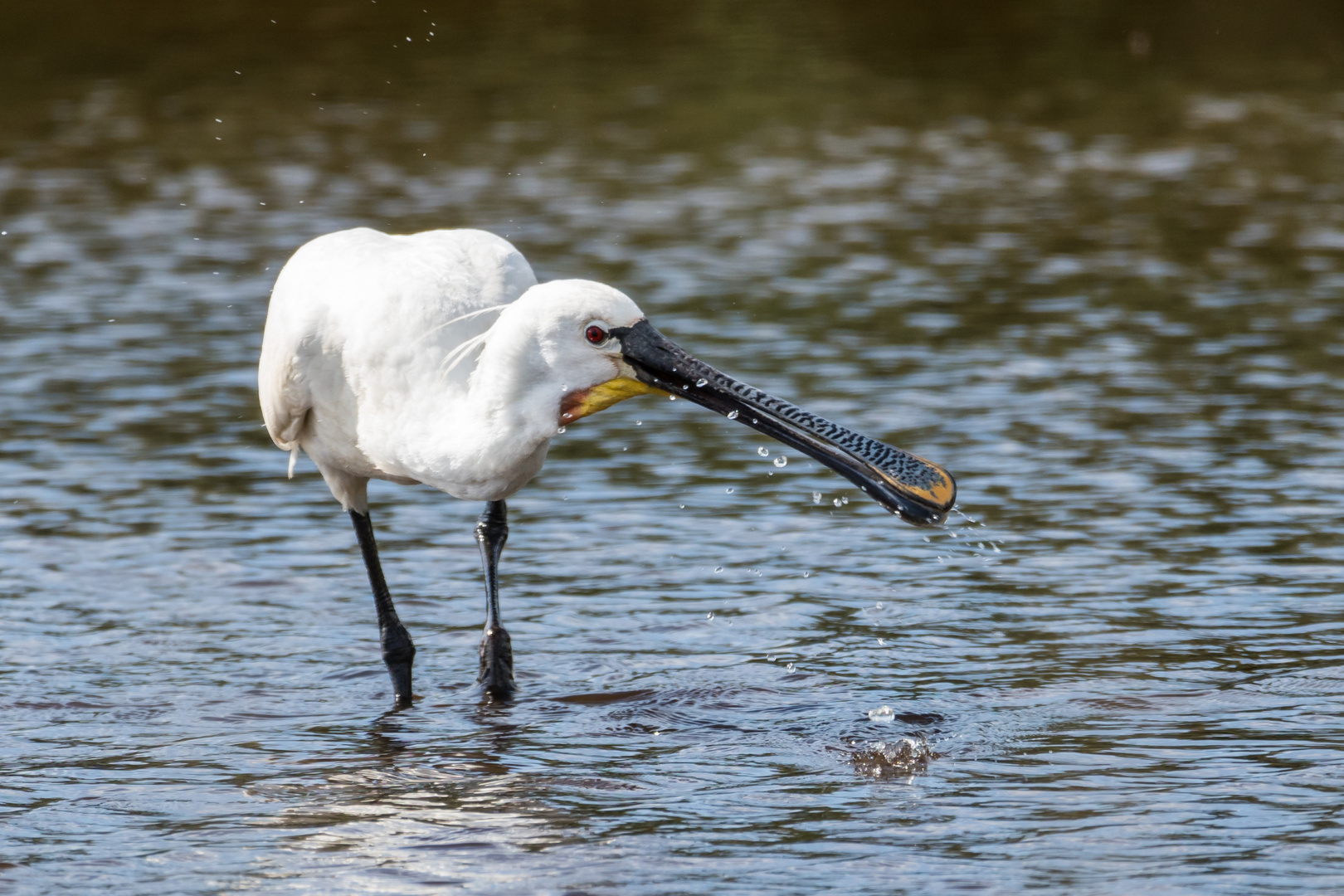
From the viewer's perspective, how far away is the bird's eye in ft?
22.7

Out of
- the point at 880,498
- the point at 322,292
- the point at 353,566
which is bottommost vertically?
the point at 353,566

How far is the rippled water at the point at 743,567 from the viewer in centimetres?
677

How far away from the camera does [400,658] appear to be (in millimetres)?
8531

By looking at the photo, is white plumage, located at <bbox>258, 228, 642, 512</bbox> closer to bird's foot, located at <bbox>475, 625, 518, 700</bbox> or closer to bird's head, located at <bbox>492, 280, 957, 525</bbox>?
bird's head, located at <bbox>492, 280, 957, 525</bbox>

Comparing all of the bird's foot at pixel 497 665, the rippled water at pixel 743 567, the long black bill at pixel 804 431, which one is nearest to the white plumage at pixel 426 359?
the long black bill at pixel 804 431

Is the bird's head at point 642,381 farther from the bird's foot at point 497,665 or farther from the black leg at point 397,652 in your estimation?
the black leg at point 397,652

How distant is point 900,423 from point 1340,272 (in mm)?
5815

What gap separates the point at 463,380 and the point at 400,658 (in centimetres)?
175

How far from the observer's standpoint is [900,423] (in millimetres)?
12609

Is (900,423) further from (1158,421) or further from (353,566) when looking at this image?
(353,566)

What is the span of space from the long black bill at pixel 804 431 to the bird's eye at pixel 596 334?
0.04 m

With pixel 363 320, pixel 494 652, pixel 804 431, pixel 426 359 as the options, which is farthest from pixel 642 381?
pixel 494 652

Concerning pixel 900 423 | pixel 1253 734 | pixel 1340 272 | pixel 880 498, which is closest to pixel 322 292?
pixel 880 498

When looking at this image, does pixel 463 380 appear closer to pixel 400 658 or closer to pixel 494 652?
pixel 494 652
